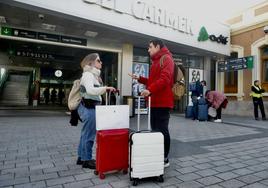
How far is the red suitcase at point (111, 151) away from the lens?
2855 millimetres

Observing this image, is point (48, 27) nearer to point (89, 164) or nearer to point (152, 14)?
point (152, 14)

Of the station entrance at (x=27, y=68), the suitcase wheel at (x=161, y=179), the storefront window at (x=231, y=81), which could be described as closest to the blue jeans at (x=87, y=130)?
the suitcase wheel at (x=161, y=179)

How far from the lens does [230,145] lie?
489cm

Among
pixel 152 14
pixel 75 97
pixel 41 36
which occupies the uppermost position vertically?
pixel 152 14

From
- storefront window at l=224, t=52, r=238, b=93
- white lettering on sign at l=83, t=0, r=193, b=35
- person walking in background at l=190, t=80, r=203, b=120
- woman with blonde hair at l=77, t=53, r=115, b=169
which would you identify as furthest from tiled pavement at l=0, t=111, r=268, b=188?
storefront window at l=224, t=52, r=238, b=93

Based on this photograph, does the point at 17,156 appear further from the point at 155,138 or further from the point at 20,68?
the point at 20,68

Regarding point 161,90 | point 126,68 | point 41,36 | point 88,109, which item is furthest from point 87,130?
point 126,68

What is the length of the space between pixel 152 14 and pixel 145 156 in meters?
8.47

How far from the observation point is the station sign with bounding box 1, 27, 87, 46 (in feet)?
30.9

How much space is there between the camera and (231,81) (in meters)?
14.5

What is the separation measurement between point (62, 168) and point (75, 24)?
681 cm

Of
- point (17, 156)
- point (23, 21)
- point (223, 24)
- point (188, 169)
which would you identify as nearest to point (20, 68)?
Result: point (23, 21)

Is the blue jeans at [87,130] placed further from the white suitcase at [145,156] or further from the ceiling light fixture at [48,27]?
the ceiling light fixture at [48,27]

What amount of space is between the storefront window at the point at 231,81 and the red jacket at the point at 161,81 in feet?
39.5
